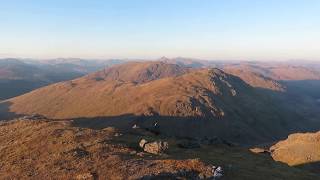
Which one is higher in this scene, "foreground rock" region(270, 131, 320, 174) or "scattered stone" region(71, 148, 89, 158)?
"scattered stone" region(71, 148, 89, 158)

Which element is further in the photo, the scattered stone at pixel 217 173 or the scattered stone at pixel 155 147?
the scattered stone at pixel 155 147

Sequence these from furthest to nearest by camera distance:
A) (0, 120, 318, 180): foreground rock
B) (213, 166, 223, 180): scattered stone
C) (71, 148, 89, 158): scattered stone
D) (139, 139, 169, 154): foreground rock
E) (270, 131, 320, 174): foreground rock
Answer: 1. (270, 131, 320, 174): foreground rock
2. (139, 139, 169, 154): foreground rock
3. (71, 148, 89, 158): scattered stone
4. (0, 120, 318, 180): foreground rock
5. (213, 166, 223, 180): scattered stone

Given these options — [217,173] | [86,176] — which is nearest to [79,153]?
[86,176]

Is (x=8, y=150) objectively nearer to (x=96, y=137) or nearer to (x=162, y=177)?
(x=96, y=137)

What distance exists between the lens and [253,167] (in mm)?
68875

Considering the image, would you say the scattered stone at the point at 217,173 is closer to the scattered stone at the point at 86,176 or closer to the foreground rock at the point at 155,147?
the foreground rock at the point at 155,147

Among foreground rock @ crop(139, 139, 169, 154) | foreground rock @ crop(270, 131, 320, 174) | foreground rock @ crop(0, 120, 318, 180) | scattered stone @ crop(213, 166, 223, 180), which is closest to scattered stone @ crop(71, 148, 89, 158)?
foreground rock @ crop(0, 120, 318, 180)

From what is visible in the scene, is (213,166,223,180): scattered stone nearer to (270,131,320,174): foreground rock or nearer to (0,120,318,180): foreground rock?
(0,120,318,180): foreground rock

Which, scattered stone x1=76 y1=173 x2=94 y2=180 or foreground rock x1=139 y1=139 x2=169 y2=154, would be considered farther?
foreground rock x1=139 y1=139 x2=169 y2=154

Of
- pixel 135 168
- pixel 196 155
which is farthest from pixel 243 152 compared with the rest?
pixel 135 168

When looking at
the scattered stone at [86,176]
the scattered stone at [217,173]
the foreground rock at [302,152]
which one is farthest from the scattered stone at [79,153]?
the foreground rock at [302,152]

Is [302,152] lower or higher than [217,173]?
lower

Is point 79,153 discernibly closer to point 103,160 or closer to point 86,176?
point 103,160

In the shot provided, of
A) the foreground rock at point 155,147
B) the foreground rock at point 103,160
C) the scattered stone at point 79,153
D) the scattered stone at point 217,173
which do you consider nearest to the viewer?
the scattered stone at point 217,173
